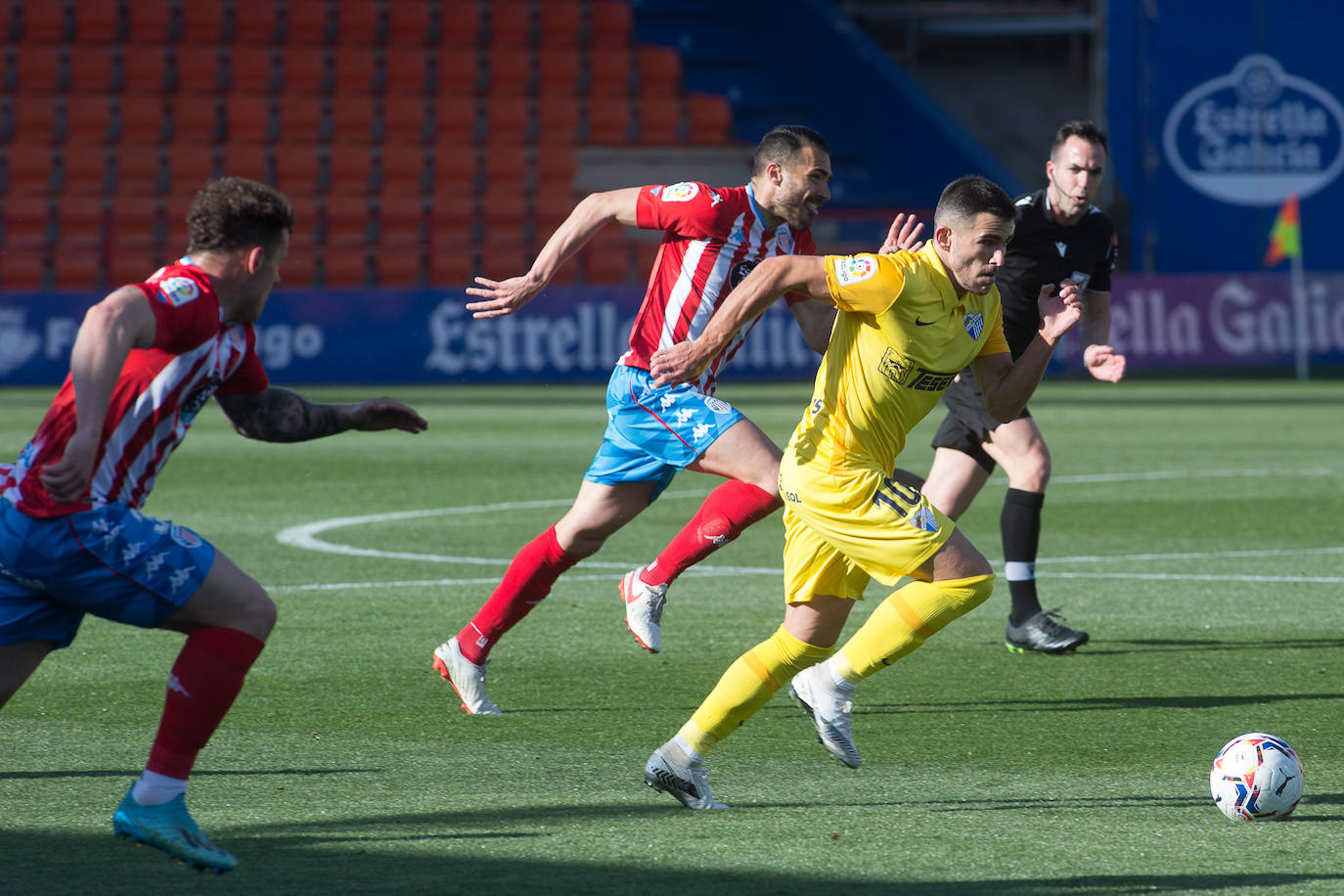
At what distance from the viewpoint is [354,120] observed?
27406 mm

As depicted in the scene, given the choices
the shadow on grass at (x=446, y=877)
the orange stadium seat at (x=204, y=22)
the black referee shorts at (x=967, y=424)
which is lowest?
the shadow on grass at (x=446, y=877)

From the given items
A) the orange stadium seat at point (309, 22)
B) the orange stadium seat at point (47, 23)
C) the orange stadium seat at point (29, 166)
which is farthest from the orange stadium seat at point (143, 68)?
the orange stadium seat at point (309, 22)

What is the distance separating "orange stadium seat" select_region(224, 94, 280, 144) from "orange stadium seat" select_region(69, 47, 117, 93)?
1.27 meters

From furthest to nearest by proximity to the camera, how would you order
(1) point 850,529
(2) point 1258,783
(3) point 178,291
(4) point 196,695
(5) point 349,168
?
(5) point 349,168 → (1) point 850,529 → (2) point 1258,783 → (4) point 196,695 → (3) point 178,291

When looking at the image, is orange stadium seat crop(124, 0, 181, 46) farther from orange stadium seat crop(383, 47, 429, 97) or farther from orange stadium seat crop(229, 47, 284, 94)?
orange stadium seat crop(383, 47, 429, 97)

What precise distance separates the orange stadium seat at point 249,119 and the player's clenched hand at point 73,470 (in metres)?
24.2

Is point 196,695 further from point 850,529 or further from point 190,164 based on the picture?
point 190,164

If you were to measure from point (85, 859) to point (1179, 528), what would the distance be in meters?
7.65

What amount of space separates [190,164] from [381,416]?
2346 centimetres

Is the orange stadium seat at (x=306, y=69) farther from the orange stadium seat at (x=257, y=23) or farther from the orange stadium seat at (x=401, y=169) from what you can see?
the orange stadium seat at (x=401, y=169)

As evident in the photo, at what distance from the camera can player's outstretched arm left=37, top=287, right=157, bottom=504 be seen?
3.59 m

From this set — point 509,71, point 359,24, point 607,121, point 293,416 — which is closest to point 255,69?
point 359,24

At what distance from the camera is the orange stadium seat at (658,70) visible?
94.1ft

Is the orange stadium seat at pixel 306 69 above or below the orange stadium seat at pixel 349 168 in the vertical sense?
above
